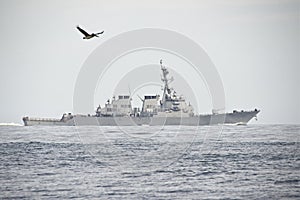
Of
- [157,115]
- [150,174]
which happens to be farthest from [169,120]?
[150,174]

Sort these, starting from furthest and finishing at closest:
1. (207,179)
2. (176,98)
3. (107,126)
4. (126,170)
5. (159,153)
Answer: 1. (107,126)
2. (176,98)
3. (159,153)
4. (126,170)
5. (207,179)

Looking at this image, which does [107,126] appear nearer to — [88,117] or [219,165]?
[88,117]

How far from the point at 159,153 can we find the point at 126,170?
1160 cm

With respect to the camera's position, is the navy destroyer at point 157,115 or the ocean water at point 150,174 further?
the navy destroyer at point 157,115

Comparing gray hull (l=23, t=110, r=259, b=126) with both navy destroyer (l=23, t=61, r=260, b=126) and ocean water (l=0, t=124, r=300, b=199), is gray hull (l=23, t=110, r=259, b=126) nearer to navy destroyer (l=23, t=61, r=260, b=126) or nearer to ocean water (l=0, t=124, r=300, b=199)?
navy destroyer (l=23, t=61, r=260, b=126)

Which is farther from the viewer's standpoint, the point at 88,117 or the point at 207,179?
the point at 88,117

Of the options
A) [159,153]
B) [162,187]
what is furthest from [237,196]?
[159,153]

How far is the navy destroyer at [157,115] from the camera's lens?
120 m

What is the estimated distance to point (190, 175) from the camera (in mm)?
37844

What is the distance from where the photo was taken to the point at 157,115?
12281 centimetres

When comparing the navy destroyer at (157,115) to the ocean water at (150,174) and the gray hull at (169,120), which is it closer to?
the gray hull at (169,120)

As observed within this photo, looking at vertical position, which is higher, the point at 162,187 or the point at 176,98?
the point at 176,98

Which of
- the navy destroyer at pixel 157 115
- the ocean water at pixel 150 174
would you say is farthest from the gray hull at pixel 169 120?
the ocean water at pixel 150 174

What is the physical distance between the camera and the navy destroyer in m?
120
